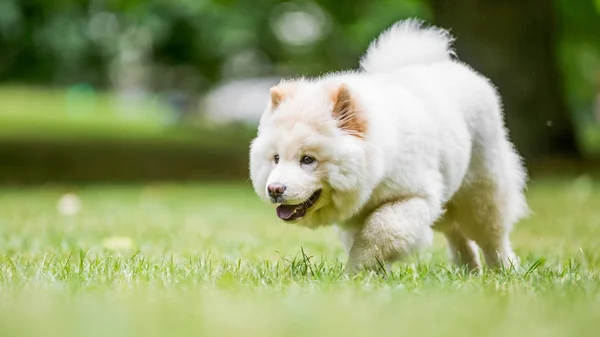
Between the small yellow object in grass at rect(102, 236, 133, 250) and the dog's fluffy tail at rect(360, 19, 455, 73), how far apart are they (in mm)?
2094

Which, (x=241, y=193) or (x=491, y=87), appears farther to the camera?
(x=241, y=193)

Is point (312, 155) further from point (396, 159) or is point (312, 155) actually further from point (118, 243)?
point (118, 243)

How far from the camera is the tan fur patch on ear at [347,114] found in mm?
4301

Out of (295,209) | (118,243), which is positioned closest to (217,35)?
(118,243)

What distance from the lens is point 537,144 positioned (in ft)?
42.2

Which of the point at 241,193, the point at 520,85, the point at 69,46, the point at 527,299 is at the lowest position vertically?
the point at 527,299

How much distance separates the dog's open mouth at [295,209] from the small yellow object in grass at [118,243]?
79.5 inches

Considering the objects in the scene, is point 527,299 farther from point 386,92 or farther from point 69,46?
point 69,46

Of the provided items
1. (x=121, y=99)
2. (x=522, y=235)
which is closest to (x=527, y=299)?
(x=522, y=235)

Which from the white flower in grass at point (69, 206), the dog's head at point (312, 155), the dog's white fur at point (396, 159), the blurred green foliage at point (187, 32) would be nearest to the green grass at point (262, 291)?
the dog's white fur at point (396, 159)

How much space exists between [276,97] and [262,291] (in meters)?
1.12

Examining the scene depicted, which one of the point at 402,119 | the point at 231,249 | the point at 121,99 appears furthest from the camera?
the point at 121,99

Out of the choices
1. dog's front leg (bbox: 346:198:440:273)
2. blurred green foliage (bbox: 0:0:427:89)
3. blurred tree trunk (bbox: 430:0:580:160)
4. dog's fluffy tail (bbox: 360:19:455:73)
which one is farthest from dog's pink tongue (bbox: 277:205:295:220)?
blurred green foliage (bbox: 0:0:427:89)

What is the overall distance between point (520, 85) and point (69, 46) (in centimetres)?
1652
